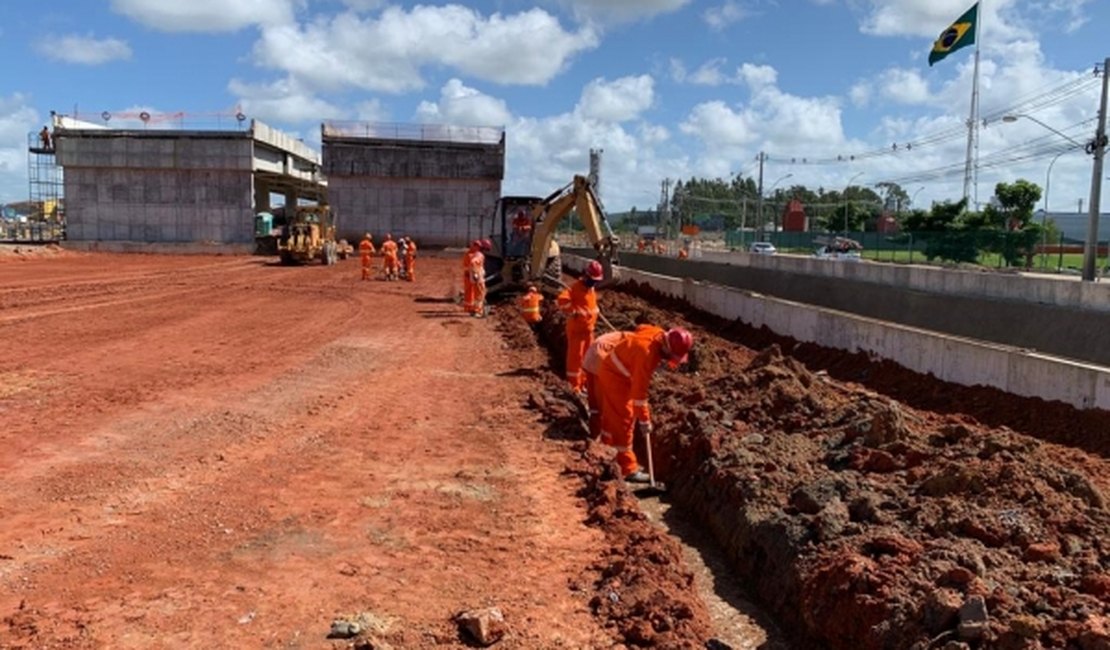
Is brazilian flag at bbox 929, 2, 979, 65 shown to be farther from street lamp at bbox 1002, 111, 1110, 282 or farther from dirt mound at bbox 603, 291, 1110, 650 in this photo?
dirt mound at bbox 603, 291, 1110, 650

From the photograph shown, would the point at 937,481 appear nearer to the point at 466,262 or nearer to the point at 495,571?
the point at 495,571

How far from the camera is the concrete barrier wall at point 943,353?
8359mm

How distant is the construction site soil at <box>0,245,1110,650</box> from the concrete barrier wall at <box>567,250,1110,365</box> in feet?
7.75

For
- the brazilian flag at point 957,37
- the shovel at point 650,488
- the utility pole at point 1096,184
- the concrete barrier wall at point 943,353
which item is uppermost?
the brazilian flag at point 957,37

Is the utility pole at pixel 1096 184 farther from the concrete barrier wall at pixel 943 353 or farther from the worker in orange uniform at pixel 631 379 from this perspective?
the worker in orange uniform at pixel 631 379

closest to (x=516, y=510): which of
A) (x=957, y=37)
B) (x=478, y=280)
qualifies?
(x=478, y=280)

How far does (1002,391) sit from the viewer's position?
9336 mm

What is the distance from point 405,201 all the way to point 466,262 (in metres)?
41.4

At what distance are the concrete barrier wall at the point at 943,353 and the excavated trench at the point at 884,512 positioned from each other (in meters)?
0.20

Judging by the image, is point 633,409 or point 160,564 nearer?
point 160,564

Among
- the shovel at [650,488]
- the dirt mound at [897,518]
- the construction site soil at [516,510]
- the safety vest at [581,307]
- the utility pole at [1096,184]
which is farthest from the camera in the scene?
the utility pole at [1096,184]

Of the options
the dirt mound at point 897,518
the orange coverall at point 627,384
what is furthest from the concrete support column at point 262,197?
the dirt mound at point 897,518

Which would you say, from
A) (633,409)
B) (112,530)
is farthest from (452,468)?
(112,530)

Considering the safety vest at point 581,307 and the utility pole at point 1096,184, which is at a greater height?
the utility pole at point 1096,184
